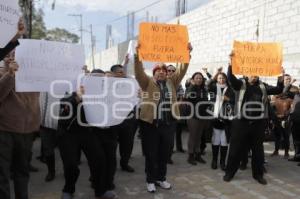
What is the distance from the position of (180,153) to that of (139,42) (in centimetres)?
367

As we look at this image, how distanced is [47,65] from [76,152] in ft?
4.03

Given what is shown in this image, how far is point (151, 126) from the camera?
18.7 feet

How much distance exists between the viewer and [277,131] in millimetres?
8508

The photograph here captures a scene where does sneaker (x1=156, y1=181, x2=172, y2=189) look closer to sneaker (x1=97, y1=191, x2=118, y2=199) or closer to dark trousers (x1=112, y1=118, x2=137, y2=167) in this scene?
sneaker (x1=97, y1=191, x2=118, y2=199)

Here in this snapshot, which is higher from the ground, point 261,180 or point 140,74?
point 140,74

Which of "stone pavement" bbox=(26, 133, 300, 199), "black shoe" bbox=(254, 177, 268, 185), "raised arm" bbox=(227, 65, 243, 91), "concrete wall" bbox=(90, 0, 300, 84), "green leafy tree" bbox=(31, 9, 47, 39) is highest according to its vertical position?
"green leafy tree" bbox=(31, 9, 47, 39)

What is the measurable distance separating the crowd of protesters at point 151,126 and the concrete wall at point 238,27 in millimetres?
2665

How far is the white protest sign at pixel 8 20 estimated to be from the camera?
3.63 m

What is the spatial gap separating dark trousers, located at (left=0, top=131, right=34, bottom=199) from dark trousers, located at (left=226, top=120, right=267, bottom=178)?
333 cm

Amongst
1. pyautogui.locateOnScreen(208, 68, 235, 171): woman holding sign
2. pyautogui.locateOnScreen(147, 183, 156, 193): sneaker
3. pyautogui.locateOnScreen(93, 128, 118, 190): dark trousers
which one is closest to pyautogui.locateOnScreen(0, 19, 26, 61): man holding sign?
pyautogui.locateOnScreen(93, 128, 118, 190): dark trousers

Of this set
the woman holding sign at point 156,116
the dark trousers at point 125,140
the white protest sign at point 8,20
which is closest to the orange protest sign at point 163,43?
the woman holding sign at point 156,116

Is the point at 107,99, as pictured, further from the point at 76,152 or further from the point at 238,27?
the point at 238,27

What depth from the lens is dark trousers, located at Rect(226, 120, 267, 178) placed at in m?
6.36

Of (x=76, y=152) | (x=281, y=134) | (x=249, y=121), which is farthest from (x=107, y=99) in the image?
(x=281, y=134)
